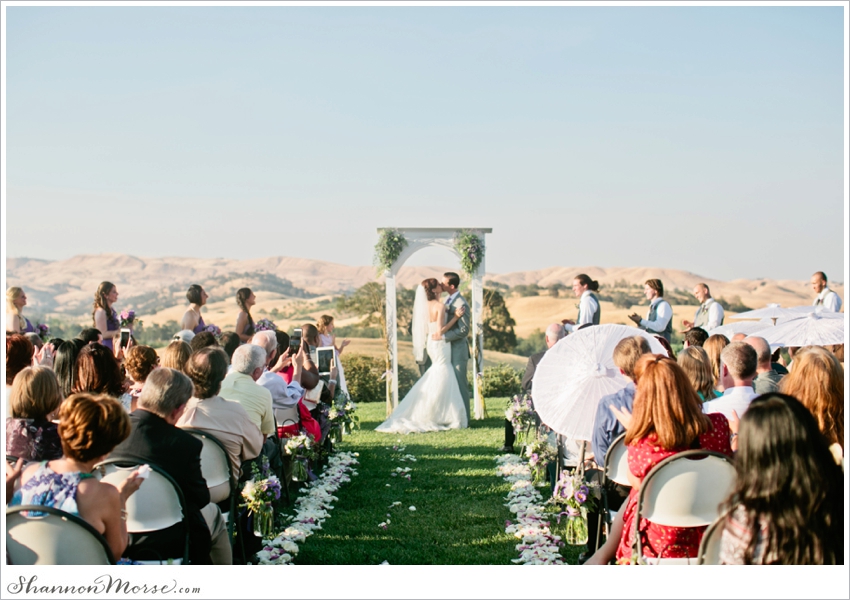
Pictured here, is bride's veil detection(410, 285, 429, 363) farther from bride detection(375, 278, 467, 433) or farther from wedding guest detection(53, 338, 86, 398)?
wedding guest detection(53, 338, 86, 398)

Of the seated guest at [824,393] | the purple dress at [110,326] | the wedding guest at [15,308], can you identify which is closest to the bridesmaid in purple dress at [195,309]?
the purple dress at [110,326]

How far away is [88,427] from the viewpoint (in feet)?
8.85

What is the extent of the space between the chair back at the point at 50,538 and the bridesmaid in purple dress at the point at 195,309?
517cm

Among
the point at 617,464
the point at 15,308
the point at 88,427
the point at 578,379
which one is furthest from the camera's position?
the point at 15,308

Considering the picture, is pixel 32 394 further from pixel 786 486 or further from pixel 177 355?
pixel 786 486

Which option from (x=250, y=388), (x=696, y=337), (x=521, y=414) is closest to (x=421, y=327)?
(x=521, y=414)

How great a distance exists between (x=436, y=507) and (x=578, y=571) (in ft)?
6.95

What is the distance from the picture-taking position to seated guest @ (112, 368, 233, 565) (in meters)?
3.26

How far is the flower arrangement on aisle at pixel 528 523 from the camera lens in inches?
173

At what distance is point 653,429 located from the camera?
323 centimetres

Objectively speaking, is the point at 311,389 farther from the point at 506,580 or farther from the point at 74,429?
the point at 74,429

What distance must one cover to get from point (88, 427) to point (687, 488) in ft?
8.34

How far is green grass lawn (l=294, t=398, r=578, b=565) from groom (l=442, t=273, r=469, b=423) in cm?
159

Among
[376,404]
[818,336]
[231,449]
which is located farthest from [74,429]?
[376,404]
